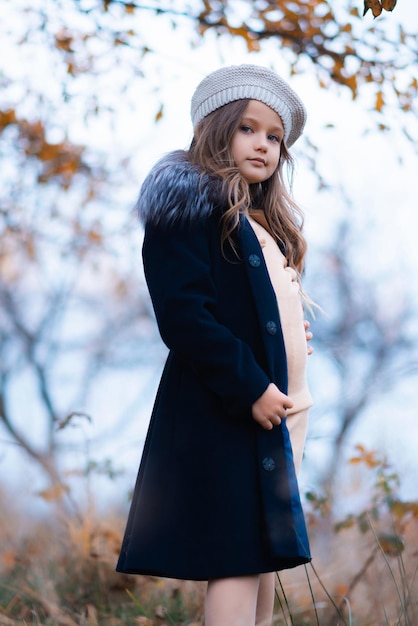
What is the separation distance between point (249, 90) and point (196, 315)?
73 centimetres

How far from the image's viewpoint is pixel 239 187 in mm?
2322

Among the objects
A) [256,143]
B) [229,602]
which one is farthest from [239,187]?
[229,602]

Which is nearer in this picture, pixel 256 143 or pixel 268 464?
pixel 268 464

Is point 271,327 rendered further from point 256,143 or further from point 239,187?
point 256,143

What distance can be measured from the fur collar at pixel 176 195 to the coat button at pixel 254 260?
16 cm

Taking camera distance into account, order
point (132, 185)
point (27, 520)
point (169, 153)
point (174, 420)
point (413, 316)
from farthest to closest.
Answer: point (413, 316)
point (132, 185)
point (27, 520)
point (169, 153)
point (174, 420)

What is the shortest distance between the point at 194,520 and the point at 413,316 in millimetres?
12534

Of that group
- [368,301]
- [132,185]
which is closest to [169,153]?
[132,185]

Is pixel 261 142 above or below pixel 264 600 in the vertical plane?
above

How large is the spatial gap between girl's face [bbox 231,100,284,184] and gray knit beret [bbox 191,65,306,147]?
0.10 ft

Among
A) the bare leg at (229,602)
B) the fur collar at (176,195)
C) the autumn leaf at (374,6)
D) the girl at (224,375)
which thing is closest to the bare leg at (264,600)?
the girl at (224,375)

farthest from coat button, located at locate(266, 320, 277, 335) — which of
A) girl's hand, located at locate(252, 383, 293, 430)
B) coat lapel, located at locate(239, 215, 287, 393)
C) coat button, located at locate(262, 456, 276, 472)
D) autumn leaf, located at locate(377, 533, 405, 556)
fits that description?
autumn leaf, located at locate(377, 533, 405, 556)

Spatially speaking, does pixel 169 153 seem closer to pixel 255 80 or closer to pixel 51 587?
pixel 255 80

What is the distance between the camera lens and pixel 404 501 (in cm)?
349
